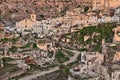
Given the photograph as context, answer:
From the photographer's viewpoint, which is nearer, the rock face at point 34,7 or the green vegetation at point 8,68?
the green vegetation at point 8,68

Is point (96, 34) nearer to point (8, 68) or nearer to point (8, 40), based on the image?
point (8, 40)

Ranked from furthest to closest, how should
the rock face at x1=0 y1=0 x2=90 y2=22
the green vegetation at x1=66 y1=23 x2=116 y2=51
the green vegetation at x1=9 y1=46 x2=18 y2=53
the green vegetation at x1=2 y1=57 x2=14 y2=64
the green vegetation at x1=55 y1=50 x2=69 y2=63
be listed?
the rock face at x1=0 y1=0 x2=90 y2=22 < the green vegetation at x1=66 y1=23 x2=116 y2=51 < the green vegetation at x1=9 y1=46 x2=18 y2=53 < the green vegetation at x1=55 y1=50 x2=69 y2=63 < the green vegetation at x1=2 y1=57 x2=14 y2=64

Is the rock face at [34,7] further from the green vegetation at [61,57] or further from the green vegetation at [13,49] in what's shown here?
the green vegetation at [61,57]

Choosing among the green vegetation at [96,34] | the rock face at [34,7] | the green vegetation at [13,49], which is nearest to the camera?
the green vegetation at [13,49]

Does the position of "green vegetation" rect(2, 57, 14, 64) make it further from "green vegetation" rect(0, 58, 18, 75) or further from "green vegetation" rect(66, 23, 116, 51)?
"green vegetation" rect(66, 23, 116, 51)

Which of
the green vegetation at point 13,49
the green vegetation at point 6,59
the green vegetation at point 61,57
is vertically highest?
the green vegetation at point 13,49

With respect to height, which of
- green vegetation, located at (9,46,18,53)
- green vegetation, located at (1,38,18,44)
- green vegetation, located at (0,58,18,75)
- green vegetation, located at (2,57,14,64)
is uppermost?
green vegetation, located at (1,38,18,44)

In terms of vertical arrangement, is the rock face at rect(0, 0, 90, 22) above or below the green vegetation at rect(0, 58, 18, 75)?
above

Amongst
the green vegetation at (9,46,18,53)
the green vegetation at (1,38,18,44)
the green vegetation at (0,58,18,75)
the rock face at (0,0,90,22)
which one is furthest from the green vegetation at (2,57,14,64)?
the rock face at (0,0,90,22)

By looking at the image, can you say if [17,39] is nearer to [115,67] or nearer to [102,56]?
[102,56]

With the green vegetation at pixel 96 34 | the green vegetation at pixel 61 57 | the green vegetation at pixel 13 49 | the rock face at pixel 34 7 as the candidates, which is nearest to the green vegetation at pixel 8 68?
the green vegetation at pixel 13 49

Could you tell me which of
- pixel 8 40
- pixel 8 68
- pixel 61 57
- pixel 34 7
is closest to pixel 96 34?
pixel 61 57
